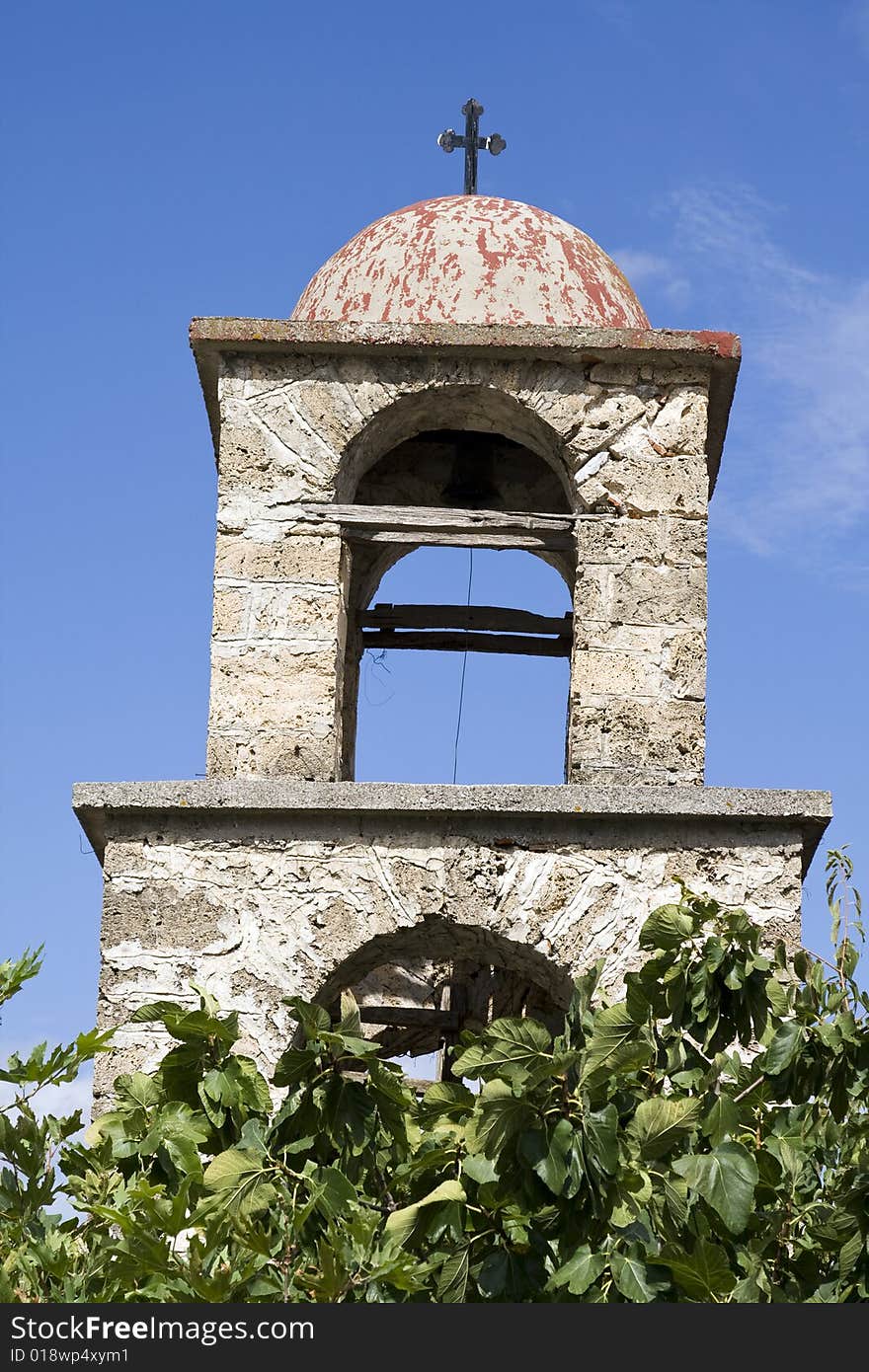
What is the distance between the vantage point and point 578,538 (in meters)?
8.37

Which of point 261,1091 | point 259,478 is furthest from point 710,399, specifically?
point 261,1091

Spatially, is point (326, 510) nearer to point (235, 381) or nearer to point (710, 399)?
point (235, 381)

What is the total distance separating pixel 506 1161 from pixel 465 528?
414 cm

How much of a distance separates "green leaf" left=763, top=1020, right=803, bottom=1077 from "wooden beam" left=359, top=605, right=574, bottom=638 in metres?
4.10

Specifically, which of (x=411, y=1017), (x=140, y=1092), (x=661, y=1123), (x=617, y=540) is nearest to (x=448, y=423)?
(x=617, y=540)

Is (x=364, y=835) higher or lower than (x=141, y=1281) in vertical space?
higher

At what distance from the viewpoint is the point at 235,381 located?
8.54m

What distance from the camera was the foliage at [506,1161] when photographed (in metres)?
4.65

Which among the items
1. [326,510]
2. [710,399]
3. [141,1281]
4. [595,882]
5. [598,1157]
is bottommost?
[141,1281]

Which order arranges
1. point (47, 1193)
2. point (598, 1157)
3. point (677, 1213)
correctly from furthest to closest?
1. point (47, 1193)
2. point (677, 1213)
3. point (598, 1157)

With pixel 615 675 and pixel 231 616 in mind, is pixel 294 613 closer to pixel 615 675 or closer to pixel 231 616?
pixel 231 616

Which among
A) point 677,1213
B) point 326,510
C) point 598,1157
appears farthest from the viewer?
point 326,510

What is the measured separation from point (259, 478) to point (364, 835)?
58.2 inches

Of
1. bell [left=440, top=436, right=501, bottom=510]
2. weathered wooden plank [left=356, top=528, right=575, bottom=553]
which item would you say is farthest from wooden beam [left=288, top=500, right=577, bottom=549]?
bell [left=440, top=436, right=501, bottom=510]
